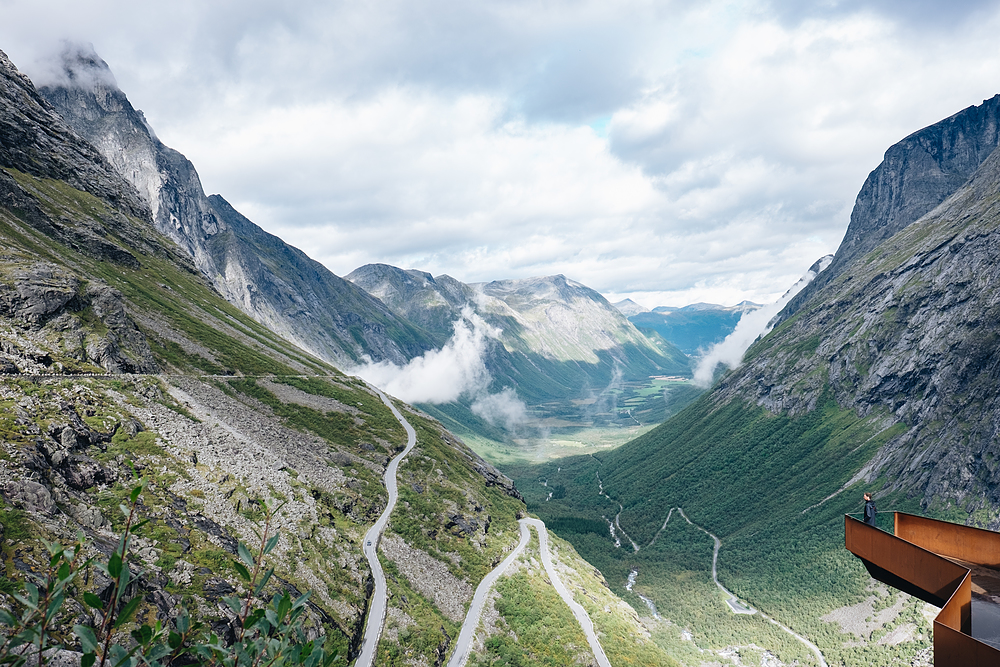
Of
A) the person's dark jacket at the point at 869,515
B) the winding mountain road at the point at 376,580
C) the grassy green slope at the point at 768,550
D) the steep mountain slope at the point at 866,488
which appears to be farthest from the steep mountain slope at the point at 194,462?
the steep mountain slope at the point at 866,488

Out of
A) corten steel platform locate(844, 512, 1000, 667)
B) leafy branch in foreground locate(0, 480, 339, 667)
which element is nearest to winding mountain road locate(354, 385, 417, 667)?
corten steel platform locate(844, 512, 1000, 667)

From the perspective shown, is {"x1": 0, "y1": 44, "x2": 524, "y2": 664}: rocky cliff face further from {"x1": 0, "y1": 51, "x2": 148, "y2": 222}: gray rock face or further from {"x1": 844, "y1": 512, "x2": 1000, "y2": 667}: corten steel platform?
{"x1": 844, "y1": 512, "x2": 1000, "y2": 667}: corten steel platform

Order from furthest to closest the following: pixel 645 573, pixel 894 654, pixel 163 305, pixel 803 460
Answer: pixel 803 460 → pixel 645 573 → pixel 163 305 → pixel 894 654

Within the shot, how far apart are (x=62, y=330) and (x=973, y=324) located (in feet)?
797

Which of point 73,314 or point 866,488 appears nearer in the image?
point 73,314

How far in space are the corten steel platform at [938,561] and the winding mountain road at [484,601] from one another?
5777cm

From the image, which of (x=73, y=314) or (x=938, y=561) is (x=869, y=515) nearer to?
(x=938, y=561)

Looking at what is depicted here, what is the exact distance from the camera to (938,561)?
14.6 meters

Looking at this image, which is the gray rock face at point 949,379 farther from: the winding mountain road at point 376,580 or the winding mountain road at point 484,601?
the winding mountain road at point 376,580

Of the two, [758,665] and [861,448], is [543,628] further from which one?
[861,448]

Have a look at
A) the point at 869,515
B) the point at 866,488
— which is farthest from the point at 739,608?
the point at 869,515

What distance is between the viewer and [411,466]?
10150 cm

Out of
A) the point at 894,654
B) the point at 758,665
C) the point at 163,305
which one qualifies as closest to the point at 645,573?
the point at 758,665

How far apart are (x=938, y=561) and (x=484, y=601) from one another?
69.7 meters
